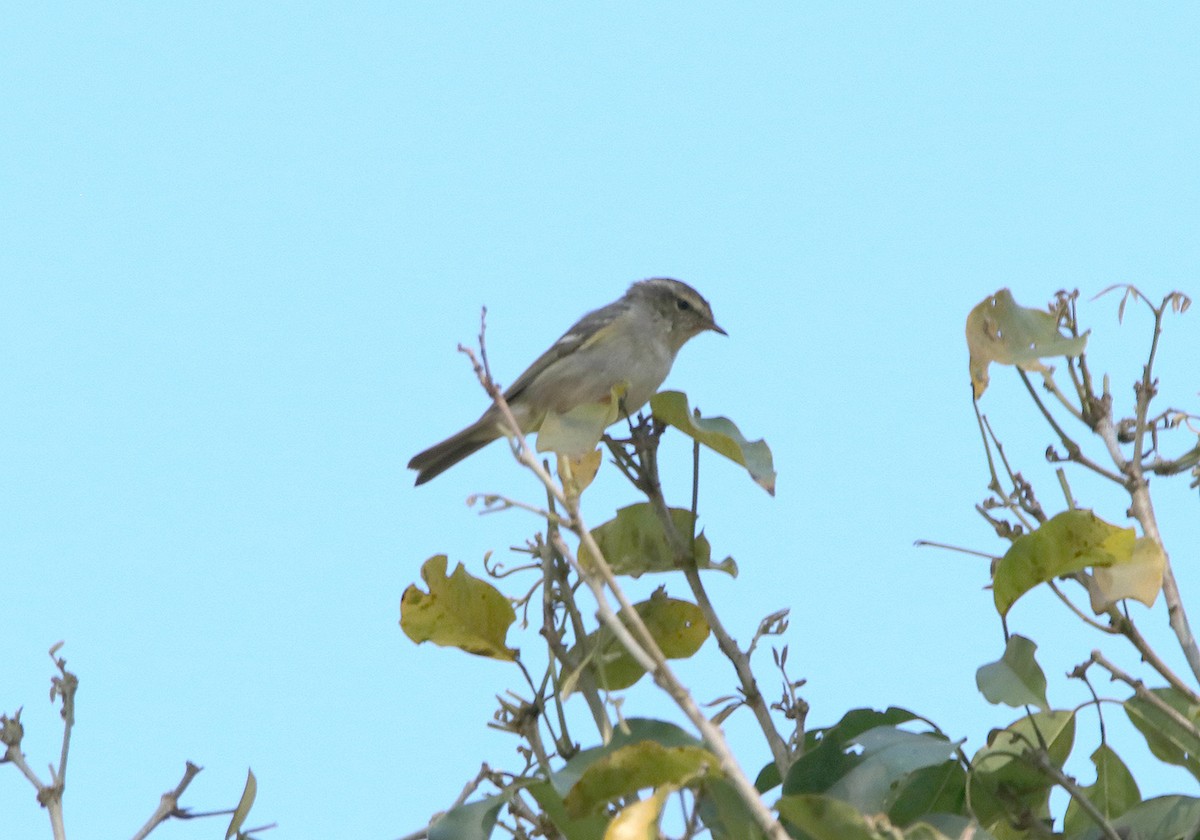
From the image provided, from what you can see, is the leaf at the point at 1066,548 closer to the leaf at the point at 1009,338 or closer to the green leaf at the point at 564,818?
the leaf at the point at 1009,338

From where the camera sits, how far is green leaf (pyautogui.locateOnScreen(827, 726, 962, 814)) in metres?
2.11

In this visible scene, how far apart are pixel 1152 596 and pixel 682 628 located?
92cm

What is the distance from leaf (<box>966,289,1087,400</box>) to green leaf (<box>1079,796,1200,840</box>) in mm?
824

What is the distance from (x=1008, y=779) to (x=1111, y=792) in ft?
0.78

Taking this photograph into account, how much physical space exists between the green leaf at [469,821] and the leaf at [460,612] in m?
0.43

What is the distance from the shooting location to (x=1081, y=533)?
2391mm

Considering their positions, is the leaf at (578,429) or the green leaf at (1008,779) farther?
the leaf at (578,429)

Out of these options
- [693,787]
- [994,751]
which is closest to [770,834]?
[693,787]

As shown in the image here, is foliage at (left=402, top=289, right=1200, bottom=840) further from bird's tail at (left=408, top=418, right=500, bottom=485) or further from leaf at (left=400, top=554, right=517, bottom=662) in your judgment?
bird's tail at (left=408, top=418, right=500, bottom=485)

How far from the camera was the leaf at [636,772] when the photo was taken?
1.86 meters

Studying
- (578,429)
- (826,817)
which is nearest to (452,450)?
(578,429)

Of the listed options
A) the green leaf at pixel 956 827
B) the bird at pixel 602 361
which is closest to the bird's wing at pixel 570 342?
the bird at pixel 602 361

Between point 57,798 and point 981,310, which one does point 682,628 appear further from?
point 57,798

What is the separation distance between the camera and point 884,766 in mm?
2148
